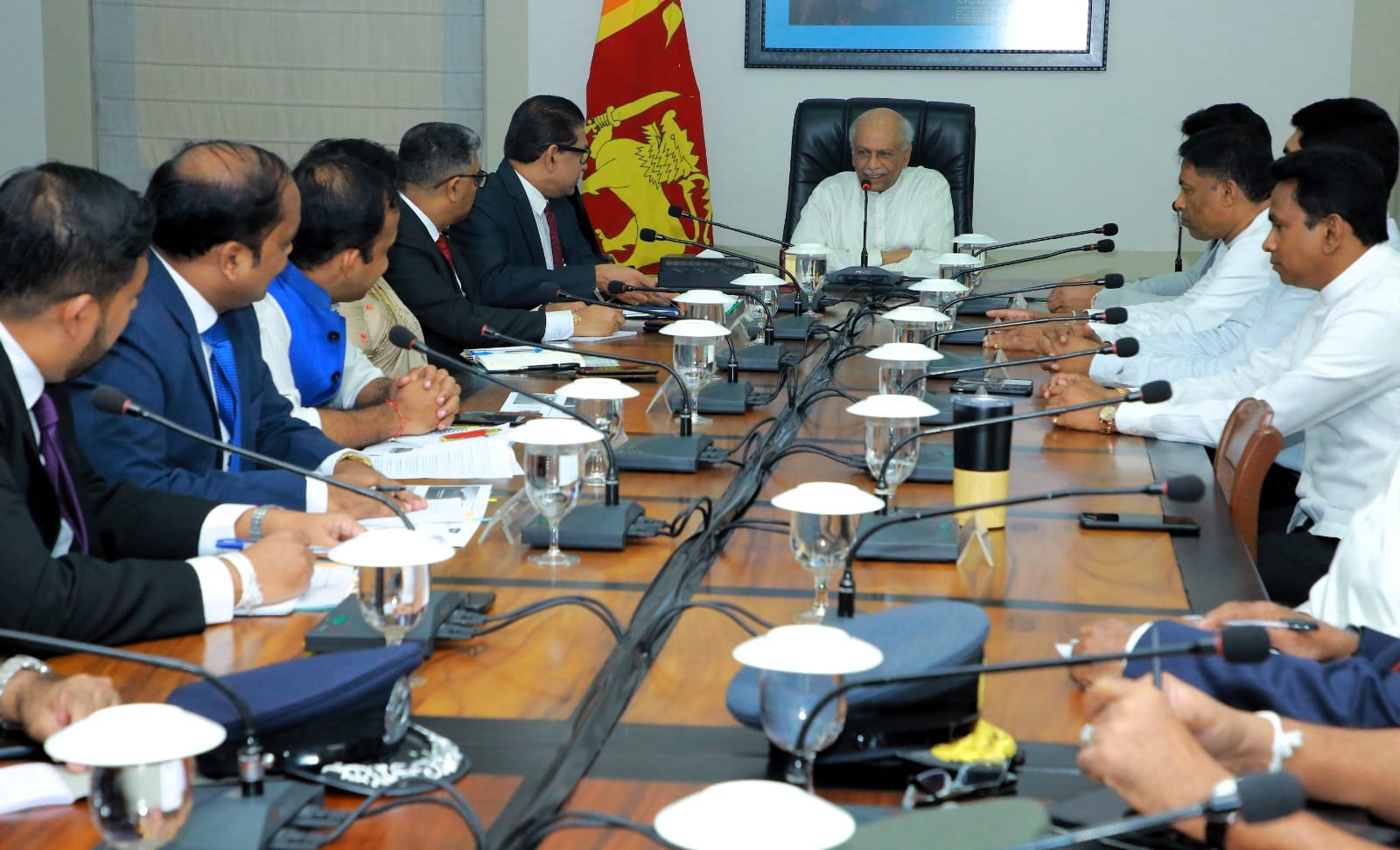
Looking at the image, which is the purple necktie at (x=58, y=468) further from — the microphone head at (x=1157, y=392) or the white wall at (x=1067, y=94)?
the white wall at (x=1067, y=94)

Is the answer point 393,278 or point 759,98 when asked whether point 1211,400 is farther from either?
point 759,98

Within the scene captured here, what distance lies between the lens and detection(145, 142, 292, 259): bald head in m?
1.96

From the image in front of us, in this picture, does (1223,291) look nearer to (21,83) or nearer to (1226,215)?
(1226,215)

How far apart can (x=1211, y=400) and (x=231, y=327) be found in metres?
1.69

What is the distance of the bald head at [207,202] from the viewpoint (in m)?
1.96

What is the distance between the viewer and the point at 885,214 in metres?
5.07

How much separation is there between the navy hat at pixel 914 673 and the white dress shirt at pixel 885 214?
12.3ft

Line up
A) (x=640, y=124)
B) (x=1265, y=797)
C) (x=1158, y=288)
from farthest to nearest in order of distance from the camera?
(x=640, y=124) → (x=1158, y=288) → (x=1265, y=797)

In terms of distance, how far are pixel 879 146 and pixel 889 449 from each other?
3.08 m

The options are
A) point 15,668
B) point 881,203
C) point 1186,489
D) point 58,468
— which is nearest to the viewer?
point 15,668

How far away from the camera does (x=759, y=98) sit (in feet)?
18.7

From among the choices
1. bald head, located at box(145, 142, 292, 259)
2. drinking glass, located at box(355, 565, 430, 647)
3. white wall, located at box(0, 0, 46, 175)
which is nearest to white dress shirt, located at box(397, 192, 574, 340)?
bald head, located at box(145, 142, 292, 259)

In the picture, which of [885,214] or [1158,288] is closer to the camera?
[1158,288]

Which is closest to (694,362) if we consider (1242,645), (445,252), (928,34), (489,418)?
(489,418)
